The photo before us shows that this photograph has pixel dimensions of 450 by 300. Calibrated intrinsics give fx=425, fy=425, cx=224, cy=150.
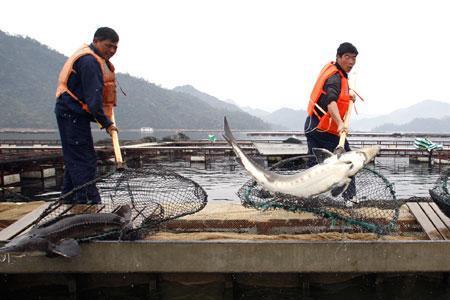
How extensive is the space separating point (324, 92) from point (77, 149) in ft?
12.5

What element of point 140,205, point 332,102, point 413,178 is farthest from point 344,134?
point 413,178

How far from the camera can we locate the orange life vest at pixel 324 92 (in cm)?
660

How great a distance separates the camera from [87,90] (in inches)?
226

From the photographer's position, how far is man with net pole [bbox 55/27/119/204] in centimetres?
575

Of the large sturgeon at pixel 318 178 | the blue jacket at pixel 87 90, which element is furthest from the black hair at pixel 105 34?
the large sturgeon at pixel 318 178

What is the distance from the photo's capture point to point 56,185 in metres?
20.7

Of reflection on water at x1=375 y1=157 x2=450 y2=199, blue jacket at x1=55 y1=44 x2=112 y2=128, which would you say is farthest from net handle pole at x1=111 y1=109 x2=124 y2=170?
reflection on water at x1=375 y1=157 x2=450 y2=199

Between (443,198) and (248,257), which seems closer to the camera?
(248,257)

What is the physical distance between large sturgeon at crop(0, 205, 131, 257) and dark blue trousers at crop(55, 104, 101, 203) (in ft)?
3.99

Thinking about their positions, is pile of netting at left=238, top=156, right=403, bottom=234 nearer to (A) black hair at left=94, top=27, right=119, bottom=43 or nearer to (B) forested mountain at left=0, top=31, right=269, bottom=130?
(A) black hair at left=94, top=27, right=119, bottom=43

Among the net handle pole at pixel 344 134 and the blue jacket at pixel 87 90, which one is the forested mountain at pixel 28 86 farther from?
the net handle pole at pixel 344 134

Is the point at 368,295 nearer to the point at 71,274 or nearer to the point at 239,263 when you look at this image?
the point at 239,263

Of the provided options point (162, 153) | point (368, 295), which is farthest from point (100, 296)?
point (162, 153)

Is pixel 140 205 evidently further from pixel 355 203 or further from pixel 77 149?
pixel 355 203
